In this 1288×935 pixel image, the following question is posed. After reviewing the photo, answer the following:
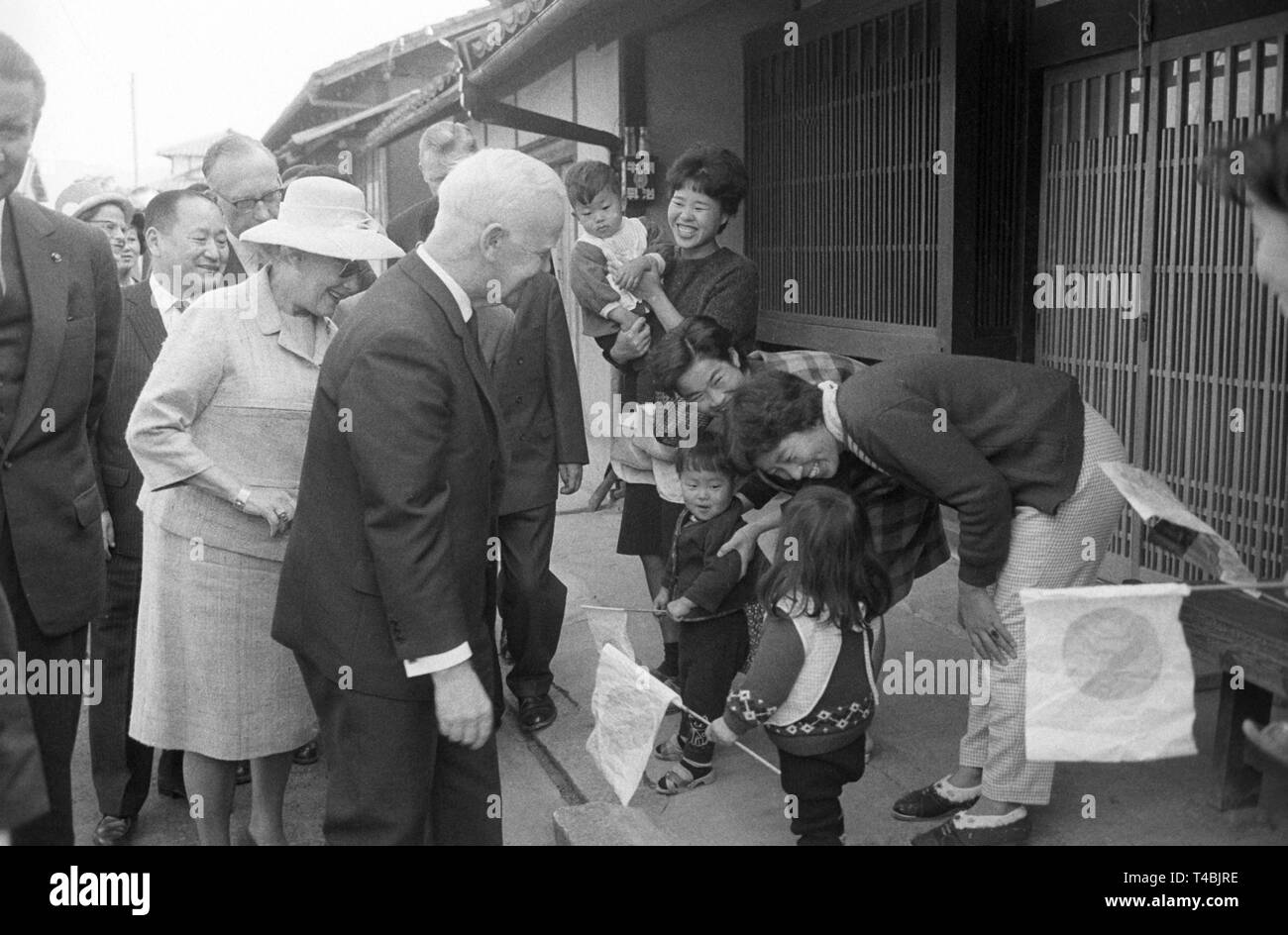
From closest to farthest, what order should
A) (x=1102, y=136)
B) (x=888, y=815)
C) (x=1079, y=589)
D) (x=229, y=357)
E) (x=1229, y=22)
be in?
(x=1079, y=589) → (x=229, y=357) → (x=888, y=815) → (x=1229, y=22) → (x=1102, y=136)

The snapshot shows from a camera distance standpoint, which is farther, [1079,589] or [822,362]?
[822,362]

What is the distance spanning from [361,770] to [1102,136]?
12.8ft

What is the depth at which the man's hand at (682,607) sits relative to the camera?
13.2ft

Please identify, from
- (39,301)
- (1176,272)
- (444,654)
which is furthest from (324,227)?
(1176,272)

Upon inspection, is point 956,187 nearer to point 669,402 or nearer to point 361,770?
point 669,402

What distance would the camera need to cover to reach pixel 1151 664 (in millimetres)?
2793

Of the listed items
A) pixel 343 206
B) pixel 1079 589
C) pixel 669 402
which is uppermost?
pixel 343 206

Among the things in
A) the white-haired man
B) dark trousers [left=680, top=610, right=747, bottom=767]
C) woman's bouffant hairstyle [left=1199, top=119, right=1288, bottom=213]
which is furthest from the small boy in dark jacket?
the white-haired man

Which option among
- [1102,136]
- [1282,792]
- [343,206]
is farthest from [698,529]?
[1102,136]

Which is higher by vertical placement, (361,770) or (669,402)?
(669,402)

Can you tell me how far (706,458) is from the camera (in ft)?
13.1

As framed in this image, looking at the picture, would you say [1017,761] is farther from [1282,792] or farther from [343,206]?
[343,206]

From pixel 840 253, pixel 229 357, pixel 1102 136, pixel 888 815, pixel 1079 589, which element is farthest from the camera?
pixel 840 253

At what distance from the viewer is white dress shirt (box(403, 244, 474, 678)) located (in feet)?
8.96
